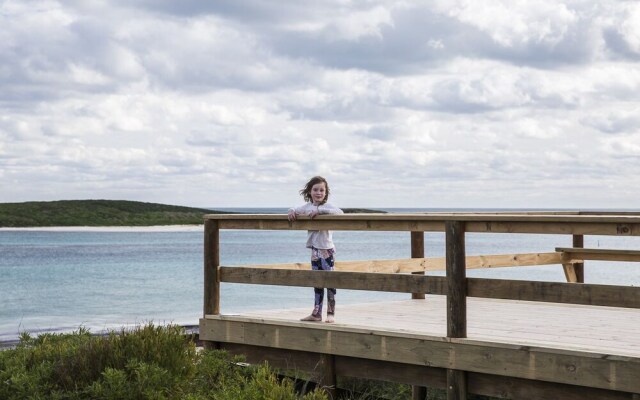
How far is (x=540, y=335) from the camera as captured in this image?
26.0ft

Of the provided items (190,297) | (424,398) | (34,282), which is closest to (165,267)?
(34,282)

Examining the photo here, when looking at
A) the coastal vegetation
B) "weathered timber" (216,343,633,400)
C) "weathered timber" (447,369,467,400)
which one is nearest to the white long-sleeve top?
"weathered timber" (216,343,633,400)

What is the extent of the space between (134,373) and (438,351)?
2.39 m

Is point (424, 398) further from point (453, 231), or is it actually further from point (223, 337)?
point (453, 231)

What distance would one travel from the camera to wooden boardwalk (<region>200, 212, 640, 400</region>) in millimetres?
6895

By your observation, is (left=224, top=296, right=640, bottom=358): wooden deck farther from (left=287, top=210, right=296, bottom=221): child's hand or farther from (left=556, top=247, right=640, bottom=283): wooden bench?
(left=556, top=247, right=640, bottom=283): wooden bench

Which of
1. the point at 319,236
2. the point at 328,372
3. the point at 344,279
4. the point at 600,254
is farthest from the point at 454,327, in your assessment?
the point at 600,254

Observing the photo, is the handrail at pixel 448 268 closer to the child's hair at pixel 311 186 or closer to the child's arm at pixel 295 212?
the child's arm at pixel 295 212

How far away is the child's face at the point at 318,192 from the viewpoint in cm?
880

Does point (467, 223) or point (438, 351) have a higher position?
point (467, 223)

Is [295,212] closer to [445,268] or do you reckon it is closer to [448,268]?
[445,268]

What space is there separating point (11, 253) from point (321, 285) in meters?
65.2

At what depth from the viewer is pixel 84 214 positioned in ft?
367

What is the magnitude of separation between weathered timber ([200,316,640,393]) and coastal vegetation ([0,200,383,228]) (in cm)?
10484
